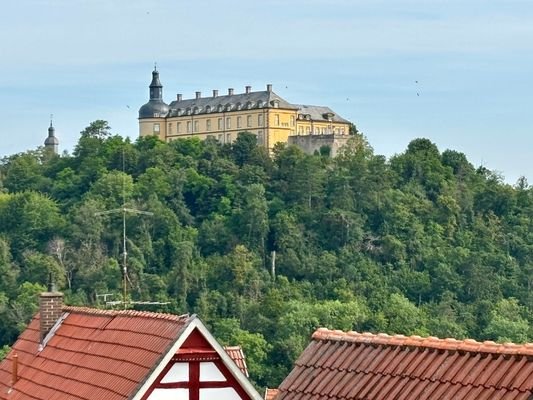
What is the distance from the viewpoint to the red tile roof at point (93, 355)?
1504 cm

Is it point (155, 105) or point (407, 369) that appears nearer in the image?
point (407, 369)

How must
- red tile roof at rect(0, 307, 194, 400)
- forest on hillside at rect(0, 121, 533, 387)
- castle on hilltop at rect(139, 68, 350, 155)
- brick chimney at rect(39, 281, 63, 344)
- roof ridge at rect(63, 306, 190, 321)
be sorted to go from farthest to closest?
castle on hilltop at rect(139, 68, 350, 155), forest on hillside at rect(0, 121, 533, 387), brick chimney at rect(39, 281, 63, 344), roof ridge at rect(63, 306, 190, 321), red tile roof at rect(0, 307, 194, 400)

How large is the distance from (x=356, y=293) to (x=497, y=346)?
11971 cm

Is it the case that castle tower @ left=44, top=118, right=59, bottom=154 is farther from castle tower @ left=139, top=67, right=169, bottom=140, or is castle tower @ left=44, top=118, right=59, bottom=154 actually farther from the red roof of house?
the red roof of house

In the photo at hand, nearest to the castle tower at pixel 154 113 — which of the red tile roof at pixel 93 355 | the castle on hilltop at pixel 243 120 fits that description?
the castle on hilltop at pixel 243 120

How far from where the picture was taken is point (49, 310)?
20266mm

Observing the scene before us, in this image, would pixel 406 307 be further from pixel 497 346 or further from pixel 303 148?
pixel 497 346

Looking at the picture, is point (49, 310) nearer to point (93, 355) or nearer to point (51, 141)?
point (93, 355)

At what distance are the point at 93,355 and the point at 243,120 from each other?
14089 cm

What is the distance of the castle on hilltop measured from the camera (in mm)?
156250

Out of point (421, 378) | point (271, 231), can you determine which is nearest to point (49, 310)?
point (421, 378)

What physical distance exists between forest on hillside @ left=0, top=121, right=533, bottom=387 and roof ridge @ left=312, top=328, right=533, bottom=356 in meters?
103

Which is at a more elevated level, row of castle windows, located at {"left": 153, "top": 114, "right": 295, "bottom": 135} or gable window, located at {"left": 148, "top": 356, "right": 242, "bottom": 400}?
row of castle windows, located at {"left": 153, "top": 114, "right": 295, "bottom": 135}

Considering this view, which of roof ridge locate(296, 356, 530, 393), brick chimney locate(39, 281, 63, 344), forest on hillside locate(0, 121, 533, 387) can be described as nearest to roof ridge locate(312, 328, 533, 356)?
roof ridge locate(296, 356, 530, 393)
